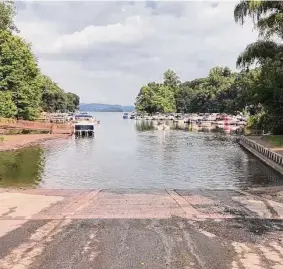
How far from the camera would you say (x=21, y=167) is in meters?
29.6

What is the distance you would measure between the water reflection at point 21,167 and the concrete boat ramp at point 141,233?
980cm

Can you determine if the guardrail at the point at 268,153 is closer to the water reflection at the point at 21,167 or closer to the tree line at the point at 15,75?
the water reflection at the point at 21,167

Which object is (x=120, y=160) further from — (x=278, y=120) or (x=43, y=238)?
(x=43, y=238)

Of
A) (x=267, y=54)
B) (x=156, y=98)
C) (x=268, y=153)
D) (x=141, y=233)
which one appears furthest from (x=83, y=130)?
(x=156, y=98)

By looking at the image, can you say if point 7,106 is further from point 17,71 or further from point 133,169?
point 133,169

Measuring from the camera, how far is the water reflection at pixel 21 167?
24.0 meters

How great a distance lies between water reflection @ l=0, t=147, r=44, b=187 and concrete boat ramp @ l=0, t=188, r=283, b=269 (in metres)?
9.80

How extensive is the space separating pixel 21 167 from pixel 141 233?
21336mm

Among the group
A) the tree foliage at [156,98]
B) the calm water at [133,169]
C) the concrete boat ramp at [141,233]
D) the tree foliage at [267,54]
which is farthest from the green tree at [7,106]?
the tree foliage at [156,98]

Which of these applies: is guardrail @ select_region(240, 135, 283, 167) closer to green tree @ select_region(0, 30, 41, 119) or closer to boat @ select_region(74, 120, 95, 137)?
boat @ select_region(74, 120, 95, 137)

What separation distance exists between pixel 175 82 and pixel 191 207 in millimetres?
175143

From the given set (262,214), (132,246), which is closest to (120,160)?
(262,214)

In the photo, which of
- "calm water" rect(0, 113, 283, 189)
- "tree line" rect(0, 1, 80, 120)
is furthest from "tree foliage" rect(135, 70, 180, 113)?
"calm water" rect(0, 113, 283, 189)

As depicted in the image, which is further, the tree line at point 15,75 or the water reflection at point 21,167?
the tree line at point 15,75
